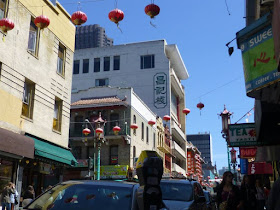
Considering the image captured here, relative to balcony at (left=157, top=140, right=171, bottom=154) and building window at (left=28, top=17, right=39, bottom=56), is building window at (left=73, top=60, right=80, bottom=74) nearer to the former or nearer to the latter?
balcony at (left=157, top=140, right=171, bottom=154)

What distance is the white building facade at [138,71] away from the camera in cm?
5106

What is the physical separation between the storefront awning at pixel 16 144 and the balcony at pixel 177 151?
3819 cm

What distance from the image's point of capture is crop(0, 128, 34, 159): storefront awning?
13867 millimetres

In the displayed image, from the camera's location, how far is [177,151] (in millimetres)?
55281

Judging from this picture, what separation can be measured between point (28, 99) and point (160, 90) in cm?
3515

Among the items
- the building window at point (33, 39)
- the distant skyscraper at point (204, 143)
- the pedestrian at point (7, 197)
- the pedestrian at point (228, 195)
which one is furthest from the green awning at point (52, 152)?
the distant skyscraper at point (204, 143)

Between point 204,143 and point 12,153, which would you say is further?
point 204,143

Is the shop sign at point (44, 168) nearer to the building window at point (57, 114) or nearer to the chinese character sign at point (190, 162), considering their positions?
the building window at point (57, 114)

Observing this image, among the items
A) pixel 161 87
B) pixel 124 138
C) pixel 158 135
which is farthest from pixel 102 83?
pixel 124 138

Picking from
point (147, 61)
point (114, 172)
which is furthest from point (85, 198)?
point (147, 61)

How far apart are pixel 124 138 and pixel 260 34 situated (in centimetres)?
2826

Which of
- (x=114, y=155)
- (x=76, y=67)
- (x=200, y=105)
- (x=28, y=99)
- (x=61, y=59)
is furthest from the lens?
(x=76, y=67)

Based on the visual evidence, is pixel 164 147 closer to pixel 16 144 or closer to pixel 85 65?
pixel 85 65

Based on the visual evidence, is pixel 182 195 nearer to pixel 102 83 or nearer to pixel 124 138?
pixel 124 138
